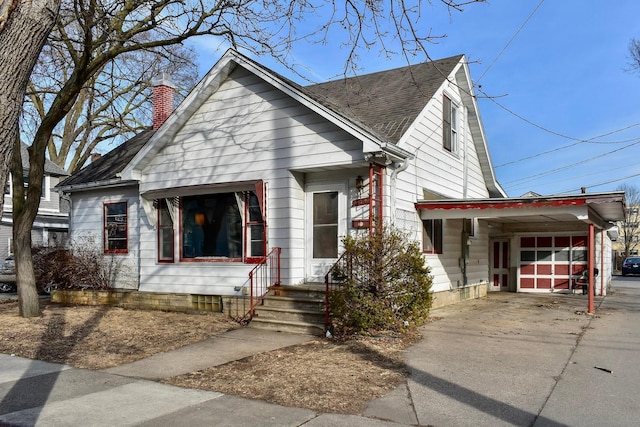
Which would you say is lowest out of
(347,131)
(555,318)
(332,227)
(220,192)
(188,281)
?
(555,318)

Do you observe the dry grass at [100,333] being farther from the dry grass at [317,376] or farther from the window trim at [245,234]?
the dry grass at [317,376]

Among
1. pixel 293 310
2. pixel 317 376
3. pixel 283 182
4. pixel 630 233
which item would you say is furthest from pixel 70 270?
pixel 630 233

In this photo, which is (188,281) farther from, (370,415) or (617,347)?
(617,347)

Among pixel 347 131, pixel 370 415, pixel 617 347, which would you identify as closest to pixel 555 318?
pixel 617 347

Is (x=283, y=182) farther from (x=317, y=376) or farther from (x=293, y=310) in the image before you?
(x=317, y=376)

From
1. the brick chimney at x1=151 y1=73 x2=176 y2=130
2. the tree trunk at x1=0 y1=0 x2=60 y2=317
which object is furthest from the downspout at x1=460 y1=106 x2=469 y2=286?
the tree trunk at x1=0 y1=0 x2=60 y2=317

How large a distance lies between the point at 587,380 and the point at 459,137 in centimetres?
946

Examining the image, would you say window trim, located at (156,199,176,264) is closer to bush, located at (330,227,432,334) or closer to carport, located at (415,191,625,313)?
bush, located at (330,227,432,334)

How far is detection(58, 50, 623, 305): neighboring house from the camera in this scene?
10.6m

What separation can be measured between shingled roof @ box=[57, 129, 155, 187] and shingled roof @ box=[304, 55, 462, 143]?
6184 millimetres

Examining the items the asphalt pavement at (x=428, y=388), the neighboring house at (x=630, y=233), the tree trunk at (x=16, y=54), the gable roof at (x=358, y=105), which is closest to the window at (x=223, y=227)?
the gable roof at (x=358, y=105)

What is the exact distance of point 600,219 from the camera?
14.1 metres

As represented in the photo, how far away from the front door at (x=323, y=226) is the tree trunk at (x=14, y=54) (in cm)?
806

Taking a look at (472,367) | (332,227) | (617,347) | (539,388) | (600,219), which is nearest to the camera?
(539,388)
